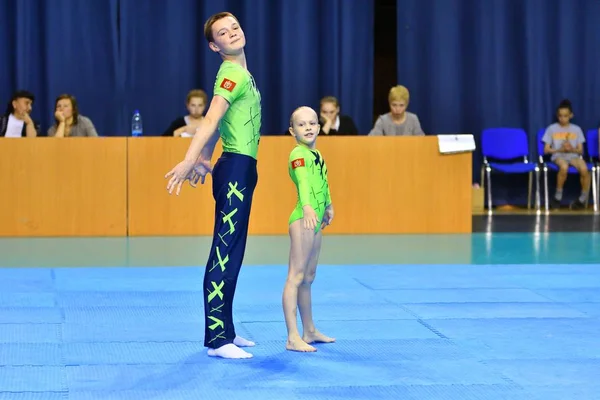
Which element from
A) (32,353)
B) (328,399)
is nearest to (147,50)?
(32,353)

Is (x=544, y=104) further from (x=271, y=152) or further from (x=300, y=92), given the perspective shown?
(x=271, y=152)

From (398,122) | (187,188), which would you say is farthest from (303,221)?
(398,122)

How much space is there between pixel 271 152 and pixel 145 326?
516cm

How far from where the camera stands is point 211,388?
4.35 metres

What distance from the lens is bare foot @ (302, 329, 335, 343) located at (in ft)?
17.4

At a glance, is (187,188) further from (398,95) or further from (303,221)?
(303,221)

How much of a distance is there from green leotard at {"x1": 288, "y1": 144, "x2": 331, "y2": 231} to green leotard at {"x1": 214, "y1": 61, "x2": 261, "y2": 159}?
244mm

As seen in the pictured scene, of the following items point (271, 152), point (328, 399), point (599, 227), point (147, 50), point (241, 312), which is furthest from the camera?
point (147, 50)

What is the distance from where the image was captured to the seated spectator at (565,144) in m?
13.9

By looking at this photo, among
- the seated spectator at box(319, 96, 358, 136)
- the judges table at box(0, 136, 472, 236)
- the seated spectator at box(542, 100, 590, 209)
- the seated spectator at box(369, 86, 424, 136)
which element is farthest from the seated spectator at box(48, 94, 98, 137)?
the seated spectator at box(542, 100, 590, 209)

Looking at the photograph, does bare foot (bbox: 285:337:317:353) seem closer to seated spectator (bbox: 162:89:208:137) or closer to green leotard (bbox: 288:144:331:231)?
green leotard (bbox: 288:144:331:231)

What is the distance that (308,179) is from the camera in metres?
5.13

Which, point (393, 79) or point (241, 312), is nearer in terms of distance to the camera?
point (241, 312)

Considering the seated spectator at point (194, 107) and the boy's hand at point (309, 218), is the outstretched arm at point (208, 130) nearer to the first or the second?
the boy's hand at point (309, 218)
